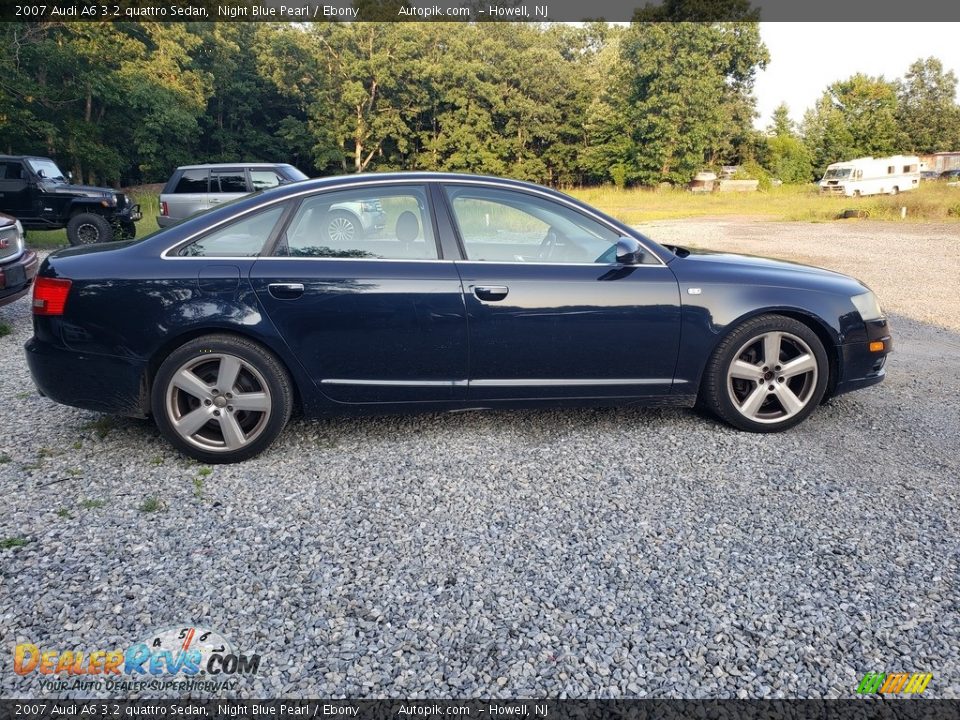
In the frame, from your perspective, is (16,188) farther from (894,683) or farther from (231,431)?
(894,683)

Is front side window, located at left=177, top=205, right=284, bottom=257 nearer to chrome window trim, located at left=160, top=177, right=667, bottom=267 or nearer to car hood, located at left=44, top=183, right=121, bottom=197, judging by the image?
chrome window trim, located at left=160, top=177, right=667, bottom=267

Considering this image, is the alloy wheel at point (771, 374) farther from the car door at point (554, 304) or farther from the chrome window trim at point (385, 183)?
the chrome window trim at point (385, 183)

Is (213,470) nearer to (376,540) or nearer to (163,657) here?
(376,540)

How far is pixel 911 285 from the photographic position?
37.4 feet

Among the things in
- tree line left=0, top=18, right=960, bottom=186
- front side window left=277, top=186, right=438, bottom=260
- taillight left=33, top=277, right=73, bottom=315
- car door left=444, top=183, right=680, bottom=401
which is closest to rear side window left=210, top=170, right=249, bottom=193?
taillight left=33, top=277, right=73, bottom=315

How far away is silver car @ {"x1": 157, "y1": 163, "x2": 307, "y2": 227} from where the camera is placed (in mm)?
13562

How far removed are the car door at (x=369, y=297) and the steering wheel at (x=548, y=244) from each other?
0.57 m

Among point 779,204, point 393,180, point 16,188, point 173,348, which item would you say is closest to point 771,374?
point 393,180

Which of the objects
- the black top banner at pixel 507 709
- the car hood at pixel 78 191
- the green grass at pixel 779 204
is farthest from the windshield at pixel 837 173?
the black top banner at pixel 507 709

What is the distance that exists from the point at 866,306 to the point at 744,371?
0.94 metres

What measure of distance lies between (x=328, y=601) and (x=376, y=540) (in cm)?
48

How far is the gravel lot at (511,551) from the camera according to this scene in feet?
7.73

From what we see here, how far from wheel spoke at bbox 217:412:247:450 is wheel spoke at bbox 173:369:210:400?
159 mm

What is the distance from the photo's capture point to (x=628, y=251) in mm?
4012
